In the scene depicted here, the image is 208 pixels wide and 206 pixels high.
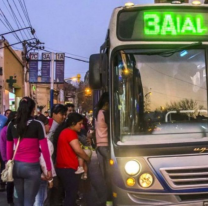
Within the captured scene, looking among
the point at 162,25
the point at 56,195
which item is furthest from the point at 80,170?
the point at 162,25

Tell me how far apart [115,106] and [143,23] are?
1272 mm

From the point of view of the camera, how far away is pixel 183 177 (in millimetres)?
4617

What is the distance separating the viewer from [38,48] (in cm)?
3209

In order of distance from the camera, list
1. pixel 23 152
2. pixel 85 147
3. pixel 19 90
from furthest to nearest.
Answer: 1. pixel 19 90
2. pixel 85 147
3. pixel 23 152

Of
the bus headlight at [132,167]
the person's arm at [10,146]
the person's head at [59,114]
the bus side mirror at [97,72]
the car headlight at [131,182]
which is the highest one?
the bus side mirror at [97,72]

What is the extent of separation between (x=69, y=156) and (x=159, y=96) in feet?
5.44

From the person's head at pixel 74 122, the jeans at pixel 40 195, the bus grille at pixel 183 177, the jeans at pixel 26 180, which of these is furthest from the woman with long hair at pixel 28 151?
the bus grille at pixel 183 177

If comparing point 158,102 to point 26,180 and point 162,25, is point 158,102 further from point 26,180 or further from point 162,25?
point 26,180

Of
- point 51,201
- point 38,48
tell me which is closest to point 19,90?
point 38,48

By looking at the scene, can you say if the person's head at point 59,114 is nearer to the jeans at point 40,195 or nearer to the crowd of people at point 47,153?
the crowd of people at point 47,153

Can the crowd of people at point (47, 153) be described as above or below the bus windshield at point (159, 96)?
below

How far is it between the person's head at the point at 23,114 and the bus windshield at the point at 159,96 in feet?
3.81

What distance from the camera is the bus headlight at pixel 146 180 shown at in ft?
15.2

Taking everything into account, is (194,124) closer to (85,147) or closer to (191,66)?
(191,66)
